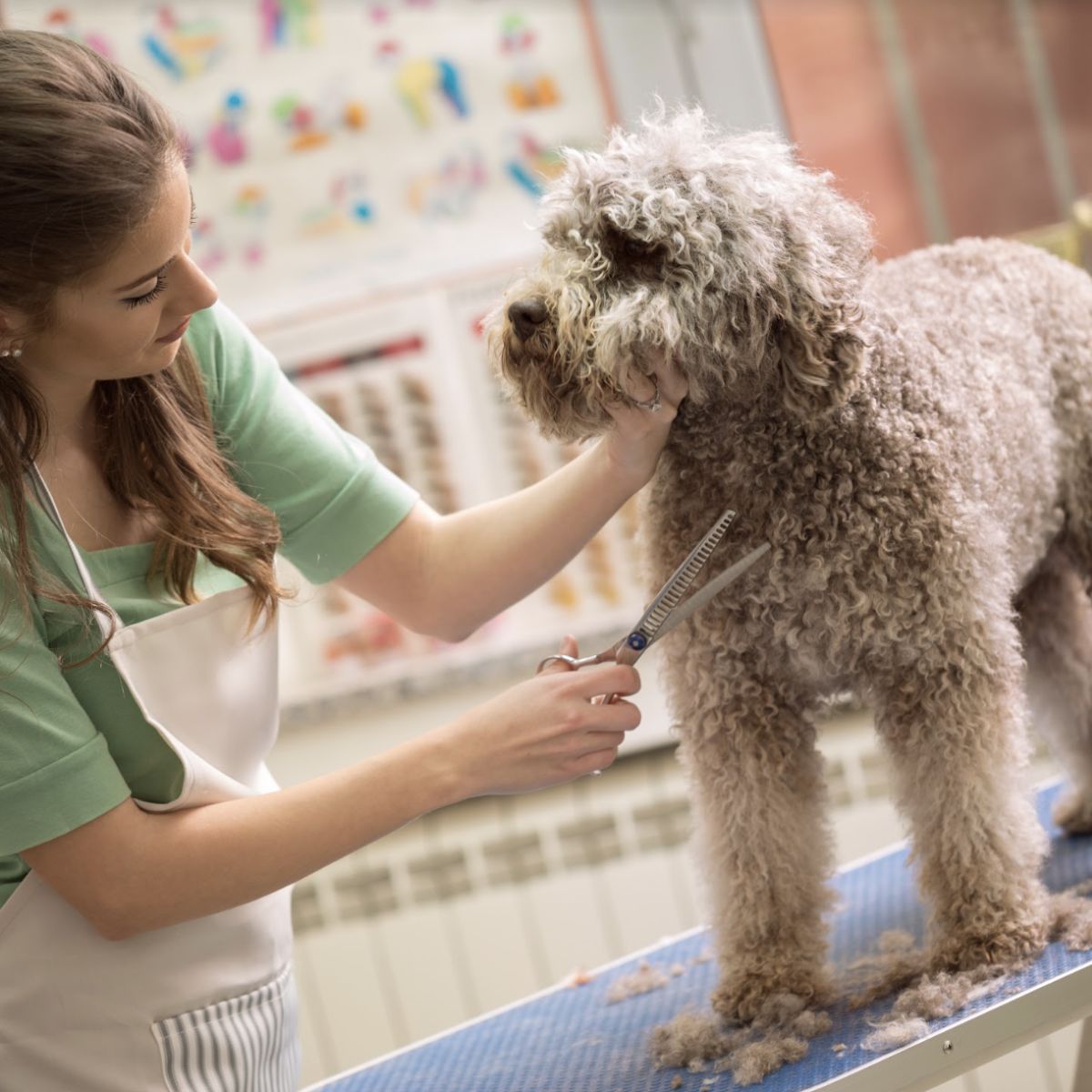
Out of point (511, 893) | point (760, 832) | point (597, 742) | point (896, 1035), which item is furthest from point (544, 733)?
point (511, 893)

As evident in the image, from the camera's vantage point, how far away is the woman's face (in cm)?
115

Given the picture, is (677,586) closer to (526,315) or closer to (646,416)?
(646,416)

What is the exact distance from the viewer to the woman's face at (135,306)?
1149 mm

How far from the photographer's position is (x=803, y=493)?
3.99 feet

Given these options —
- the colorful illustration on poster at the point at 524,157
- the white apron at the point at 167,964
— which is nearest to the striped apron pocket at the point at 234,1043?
the white apron at the point at 167,964

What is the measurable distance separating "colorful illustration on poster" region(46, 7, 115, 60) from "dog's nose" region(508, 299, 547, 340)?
5.82 ft

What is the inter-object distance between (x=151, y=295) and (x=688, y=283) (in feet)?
1.58

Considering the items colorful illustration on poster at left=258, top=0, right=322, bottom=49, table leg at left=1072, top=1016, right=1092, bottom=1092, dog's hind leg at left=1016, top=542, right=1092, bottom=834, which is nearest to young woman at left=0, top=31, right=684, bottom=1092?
dog's hind leg at left=1016, top=542, right=1092, bottom=834

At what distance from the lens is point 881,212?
104 inches

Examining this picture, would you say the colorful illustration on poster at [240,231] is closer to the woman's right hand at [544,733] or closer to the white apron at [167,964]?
the white apron at [167,964]

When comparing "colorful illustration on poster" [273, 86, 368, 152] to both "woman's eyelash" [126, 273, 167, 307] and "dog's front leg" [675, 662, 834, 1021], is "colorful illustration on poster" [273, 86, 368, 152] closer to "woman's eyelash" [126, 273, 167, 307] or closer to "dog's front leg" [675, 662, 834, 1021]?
"woman's eyelash" [126, 273, 167, 307]

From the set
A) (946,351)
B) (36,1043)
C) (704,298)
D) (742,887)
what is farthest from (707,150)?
(36,1043)

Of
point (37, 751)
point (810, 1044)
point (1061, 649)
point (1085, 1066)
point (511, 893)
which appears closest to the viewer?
point (37, 751)

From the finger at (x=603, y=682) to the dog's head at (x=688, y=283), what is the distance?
0.24 m
